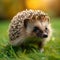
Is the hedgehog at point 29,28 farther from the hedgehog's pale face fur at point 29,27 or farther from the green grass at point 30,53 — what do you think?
the green grass at point 30,53

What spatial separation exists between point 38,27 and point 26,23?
0.27 metres

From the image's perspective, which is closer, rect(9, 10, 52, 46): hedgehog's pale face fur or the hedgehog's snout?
the hedgehog's snout

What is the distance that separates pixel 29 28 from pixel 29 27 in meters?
0.02

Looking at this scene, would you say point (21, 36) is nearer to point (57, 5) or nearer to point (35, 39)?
point (35, 39)

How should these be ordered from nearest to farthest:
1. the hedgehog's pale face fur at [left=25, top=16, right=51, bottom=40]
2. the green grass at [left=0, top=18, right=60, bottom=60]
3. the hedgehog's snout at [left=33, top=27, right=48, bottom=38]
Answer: the green grass at [left=0, top=18, right=60, bottom=60], the hedgehog's snout at [left=33, top=27, right=48, bottom=38], the hedgehog's pale face fur at [left=25, top=16, right=51, bottom=40]

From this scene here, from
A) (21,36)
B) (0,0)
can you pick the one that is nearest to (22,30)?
Result: (21,36)

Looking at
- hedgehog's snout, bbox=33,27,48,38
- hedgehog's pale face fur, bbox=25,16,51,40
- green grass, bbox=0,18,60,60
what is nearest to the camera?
green grass, bbox=0,18,60,60

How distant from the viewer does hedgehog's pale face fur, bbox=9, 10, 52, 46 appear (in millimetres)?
6707

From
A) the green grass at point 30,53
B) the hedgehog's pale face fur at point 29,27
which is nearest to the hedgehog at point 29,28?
the hedgehog's pale face fur at point 29,27

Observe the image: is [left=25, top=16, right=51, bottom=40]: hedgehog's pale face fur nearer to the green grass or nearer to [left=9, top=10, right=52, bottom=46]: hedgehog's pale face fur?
[left=9, top=10, right=52, bottom=46]: hedgehog's pale face fur

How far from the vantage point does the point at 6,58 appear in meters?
5.83

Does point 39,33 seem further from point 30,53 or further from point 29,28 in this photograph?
point 30,53

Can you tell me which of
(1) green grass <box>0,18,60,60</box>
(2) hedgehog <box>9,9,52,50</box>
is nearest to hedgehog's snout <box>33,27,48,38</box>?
(2) hedgehog <box>9,9,52,50</box>

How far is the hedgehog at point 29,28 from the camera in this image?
6.71m
